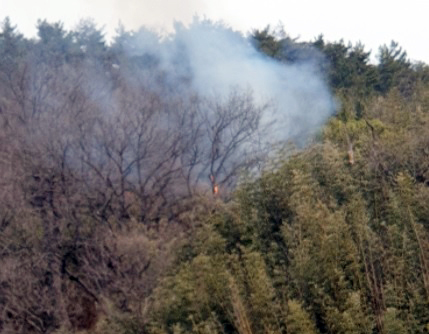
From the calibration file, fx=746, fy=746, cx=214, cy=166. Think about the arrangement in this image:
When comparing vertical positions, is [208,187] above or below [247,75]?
below

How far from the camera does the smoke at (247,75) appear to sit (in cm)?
2645

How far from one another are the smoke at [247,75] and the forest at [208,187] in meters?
0.09

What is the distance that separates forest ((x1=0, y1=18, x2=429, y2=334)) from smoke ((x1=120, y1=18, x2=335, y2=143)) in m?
0.09

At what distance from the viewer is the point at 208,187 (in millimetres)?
23266

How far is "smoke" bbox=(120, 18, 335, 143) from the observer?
2645 centimetres

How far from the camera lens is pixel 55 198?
2080 centimetres

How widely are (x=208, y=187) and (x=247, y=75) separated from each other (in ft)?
23.9

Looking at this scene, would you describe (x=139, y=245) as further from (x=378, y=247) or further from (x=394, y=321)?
(x=394, y=321)

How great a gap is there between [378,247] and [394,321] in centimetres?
176

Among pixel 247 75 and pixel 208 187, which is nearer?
pixel 208 187

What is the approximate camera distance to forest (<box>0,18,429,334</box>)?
11.4 meters

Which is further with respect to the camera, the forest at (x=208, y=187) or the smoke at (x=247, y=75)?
the smoke at (x=247, y=75)

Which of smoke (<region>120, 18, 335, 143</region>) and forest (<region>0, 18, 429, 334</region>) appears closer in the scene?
forest (<region>0, 18, 429, 334</region>)

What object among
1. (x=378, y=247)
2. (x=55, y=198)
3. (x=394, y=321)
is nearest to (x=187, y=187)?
(x=55, y=198)
